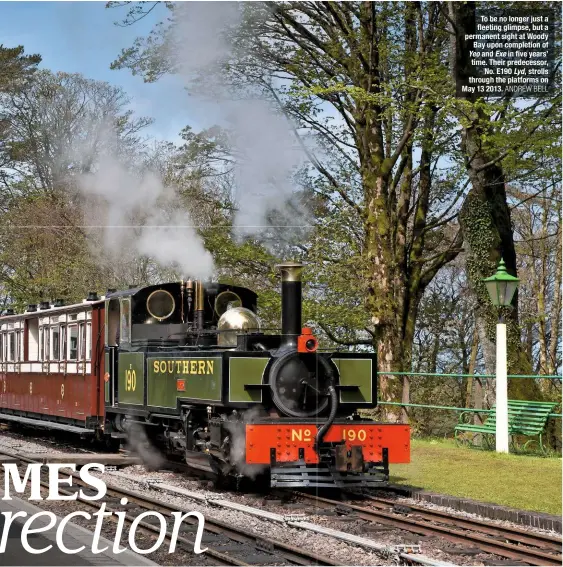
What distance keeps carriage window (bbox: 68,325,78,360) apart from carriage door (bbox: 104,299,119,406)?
2172mm

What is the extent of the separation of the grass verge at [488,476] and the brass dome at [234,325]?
8.49 ft

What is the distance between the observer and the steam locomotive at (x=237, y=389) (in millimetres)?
11133

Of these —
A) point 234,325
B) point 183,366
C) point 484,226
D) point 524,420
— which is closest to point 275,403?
point 234,325

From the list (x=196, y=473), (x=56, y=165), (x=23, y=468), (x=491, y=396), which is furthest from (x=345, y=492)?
(x=56, y=165)

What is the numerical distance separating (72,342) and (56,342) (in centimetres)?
121

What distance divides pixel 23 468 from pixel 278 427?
538cm

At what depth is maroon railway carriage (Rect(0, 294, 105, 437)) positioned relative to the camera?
16281 mm

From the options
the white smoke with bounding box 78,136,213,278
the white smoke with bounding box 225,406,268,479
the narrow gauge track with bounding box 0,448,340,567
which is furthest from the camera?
the white smoke with bounding box 78,136,213,278

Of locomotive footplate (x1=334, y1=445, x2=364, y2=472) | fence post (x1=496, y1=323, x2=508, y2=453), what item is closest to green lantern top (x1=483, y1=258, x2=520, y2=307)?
fence post (x1=496, y1=323, x2=508, y2=453)

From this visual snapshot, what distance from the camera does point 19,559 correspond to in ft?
24.1

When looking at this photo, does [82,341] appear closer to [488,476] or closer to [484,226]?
[488,476]

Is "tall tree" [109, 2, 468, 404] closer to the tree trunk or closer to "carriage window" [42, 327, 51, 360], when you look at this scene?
the tree trunk

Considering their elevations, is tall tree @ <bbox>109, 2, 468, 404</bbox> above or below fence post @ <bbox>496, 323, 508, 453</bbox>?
above

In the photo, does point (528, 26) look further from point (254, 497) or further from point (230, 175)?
point (254, 497)
